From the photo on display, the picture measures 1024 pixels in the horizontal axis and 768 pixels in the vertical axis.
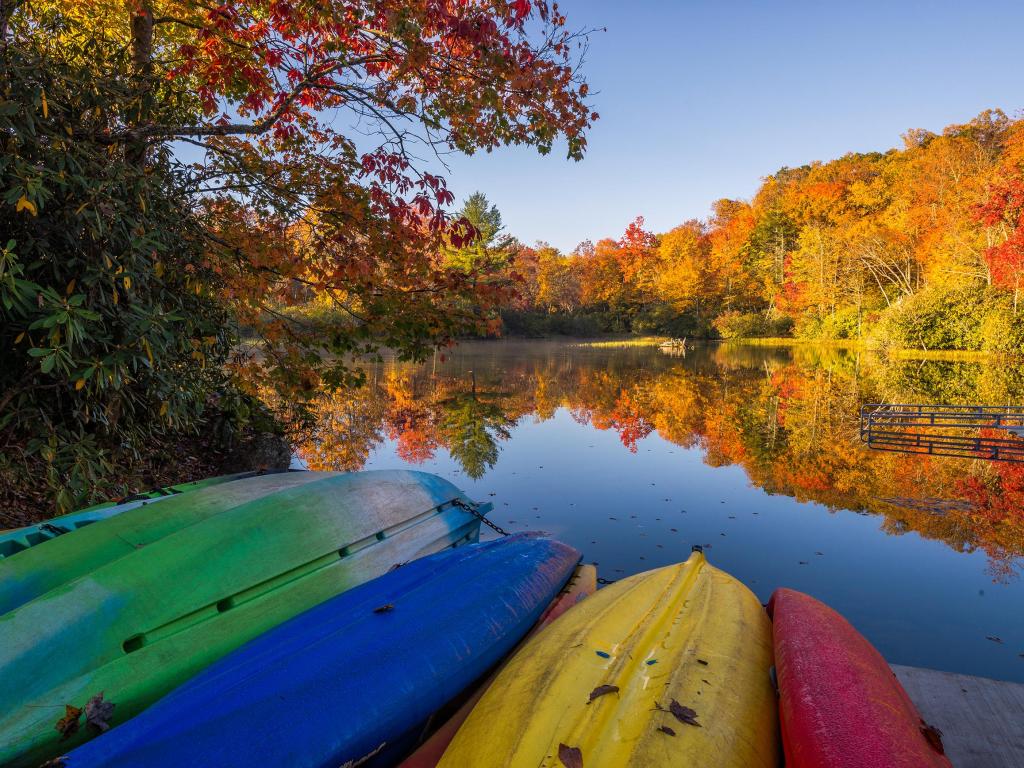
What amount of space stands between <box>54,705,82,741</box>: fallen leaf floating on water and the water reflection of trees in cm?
696

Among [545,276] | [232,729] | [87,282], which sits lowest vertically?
[232,729]

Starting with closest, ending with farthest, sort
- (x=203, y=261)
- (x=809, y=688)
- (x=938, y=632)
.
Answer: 1. (x=809, y=688)
2. (x=938, y=632)
3. (x=203, y=261)

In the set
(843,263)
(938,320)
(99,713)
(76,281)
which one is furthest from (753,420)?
(843,263)

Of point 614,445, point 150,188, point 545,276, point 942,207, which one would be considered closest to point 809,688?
point 150,188

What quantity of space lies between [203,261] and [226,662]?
4.12 meters

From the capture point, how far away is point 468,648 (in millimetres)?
2441

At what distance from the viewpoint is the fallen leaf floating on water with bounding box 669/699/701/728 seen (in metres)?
1.79

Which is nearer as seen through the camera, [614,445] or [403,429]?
[614,445]

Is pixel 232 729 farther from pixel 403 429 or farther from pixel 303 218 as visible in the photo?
pixel 403 429

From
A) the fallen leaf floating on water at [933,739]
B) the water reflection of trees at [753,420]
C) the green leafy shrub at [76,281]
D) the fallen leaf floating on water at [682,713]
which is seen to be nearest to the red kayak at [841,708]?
the fallen leaf floating on water at [933,739]

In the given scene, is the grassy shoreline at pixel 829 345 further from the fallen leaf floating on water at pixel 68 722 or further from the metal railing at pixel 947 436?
the fallen leaf floating on water at pixel 68 722

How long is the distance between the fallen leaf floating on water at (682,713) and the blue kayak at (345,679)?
0.92 m

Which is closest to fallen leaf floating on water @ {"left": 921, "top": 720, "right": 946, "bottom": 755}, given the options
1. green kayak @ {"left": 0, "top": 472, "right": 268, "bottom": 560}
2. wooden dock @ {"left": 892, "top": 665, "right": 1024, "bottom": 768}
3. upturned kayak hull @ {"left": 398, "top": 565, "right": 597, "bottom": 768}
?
wooden dock @ {"left": 892, "top": 665, "right": 1024, "bottom": 768}

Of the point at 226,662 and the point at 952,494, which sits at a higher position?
the point at 226,662
